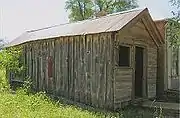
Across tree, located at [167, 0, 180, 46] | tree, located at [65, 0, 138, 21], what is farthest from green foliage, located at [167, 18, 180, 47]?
tree, located at [65, 0, 138, 21]

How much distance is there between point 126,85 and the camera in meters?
13.4

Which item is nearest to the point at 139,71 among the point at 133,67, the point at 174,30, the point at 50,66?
the point at 133,67

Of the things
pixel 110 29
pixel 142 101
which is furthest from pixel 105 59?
pixel 142 101

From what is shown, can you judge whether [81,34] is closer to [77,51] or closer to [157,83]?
[77,51]

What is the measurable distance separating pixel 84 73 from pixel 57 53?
2499 millimetres

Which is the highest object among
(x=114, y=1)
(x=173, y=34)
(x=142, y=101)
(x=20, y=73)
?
(x=114, y=1)

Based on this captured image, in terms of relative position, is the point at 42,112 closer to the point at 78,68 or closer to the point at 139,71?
the point at 78,68

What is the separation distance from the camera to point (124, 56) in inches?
579

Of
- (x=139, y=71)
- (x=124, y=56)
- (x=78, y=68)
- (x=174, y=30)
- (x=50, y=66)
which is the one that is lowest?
(x=139, y=71)

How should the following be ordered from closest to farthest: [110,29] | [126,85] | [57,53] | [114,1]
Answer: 1. [110,29]
2. [126,85]
3. [57,53]
4. [114,1]

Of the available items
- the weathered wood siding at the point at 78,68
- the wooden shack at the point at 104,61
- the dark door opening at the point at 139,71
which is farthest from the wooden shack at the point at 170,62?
the weathered wood siding at the point at 78,68

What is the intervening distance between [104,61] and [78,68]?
1793 mm

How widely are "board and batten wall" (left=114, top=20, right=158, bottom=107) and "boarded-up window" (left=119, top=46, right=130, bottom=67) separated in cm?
19

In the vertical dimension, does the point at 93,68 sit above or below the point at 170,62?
below
